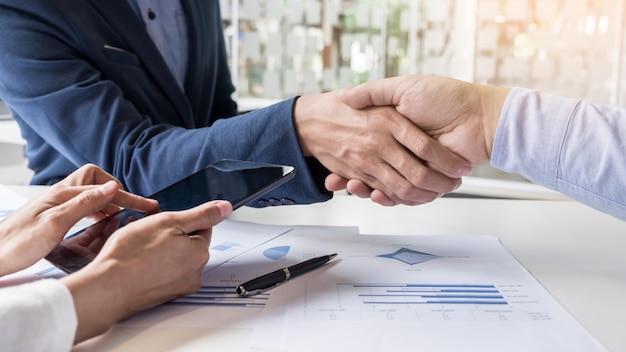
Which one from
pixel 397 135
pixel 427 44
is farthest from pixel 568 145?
pixel 427 44

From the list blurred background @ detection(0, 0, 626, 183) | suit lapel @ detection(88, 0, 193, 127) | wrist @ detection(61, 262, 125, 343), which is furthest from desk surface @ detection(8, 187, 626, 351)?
blurred background @ detection(0, 0, 626, 183)

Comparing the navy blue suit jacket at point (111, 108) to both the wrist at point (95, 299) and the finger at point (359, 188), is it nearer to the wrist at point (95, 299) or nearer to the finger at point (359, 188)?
the finger at point (359, 188)

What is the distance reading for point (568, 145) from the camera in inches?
31.1

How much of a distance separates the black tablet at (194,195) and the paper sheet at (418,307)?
117mm

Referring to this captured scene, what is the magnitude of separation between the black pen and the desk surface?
0.10m

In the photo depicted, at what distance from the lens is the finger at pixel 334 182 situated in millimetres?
1018

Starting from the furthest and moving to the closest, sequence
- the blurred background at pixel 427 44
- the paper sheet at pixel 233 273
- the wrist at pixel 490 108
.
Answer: the blurred background at pixel 427 44, the wrist at pixel 490 108, the paper sheet at pixel 233 273

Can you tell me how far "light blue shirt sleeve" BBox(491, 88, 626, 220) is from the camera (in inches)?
30.0

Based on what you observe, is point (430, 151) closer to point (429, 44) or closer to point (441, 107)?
point (441, 107)

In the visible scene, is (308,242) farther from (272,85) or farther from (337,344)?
(272,85)

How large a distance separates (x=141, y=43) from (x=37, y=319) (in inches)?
33.3

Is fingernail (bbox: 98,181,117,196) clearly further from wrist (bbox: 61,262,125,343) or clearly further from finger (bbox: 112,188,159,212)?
wrist (bbox: 61,262,125,343)

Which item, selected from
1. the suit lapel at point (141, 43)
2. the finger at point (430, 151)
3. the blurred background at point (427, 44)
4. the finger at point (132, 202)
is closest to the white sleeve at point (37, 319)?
the finger at point (132, 202)

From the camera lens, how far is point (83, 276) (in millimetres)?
546
